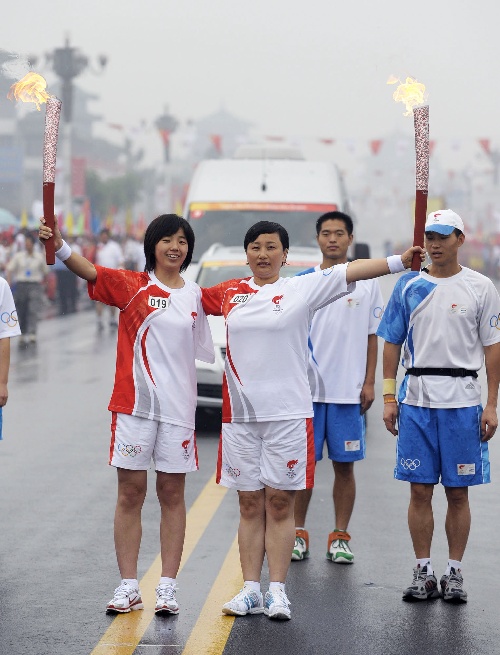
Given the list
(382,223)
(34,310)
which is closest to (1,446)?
(34,310)

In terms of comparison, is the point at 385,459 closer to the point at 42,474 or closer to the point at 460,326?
the point at 42,474

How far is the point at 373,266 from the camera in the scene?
5.43 meters

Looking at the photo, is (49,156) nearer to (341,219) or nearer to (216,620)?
(341,219)

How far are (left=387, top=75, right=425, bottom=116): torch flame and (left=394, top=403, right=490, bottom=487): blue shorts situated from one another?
53.9 inches

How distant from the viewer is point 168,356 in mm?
5523

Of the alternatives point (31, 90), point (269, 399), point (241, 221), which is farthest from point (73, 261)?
point (241, 221)

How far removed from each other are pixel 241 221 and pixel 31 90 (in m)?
10.2

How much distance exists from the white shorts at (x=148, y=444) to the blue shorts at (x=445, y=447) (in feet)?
3.33

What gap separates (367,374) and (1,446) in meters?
4.43

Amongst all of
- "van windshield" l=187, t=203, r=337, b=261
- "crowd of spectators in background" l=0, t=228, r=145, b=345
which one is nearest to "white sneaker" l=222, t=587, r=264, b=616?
"van windshield" l=187, t=203, r=337, b=261

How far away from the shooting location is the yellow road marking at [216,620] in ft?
16.4

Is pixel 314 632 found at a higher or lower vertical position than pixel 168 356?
lower

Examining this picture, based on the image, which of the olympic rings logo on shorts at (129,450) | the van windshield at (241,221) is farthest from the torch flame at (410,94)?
the van windshield at (241,221)

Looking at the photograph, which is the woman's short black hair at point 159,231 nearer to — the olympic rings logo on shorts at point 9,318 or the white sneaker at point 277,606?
the olympic rings logo on shorts at point 9,318
